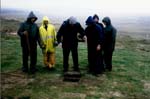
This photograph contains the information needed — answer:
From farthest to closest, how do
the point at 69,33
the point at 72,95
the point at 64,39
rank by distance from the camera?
1. the point at 64,39
2. the point at 69,33
3. the point at 72,95

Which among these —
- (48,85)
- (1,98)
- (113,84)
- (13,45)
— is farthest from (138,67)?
(13,45)

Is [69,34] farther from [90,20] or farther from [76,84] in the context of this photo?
[76,84]

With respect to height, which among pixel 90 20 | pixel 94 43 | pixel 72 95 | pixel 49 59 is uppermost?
pixel 90 20

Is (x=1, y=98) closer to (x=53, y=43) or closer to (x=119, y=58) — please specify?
(x=53, y=43)

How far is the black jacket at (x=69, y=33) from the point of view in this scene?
1275 cm

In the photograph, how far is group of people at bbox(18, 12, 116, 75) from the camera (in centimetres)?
1266

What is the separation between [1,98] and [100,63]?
166 inches

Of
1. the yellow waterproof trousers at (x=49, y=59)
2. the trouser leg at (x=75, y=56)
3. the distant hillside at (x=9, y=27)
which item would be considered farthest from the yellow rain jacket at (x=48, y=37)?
the distant hillside at (x=9, y=27)

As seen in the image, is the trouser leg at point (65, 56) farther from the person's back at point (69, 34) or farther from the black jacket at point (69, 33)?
the black jacket at point (69, 33)

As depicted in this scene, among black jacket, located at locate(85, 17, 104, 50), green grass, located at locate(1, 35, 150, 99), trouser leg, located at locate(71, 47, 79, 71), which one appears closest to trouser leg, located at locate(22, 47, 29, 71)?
green grass, located at locate(1, 35, 150, 99)

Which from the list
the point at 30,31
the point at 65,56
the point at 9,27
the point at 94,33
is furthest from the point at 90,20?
the point at 9,27

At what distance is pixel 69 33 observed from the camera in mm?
12781

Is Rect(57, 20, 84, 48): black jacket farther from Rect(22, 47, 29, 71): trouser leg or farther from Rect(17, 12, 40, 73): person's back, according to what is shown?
Rect(22, 47, 29, 71): trouser leg

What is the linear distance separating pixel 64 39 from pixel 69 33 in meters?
0.29
